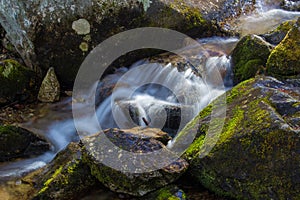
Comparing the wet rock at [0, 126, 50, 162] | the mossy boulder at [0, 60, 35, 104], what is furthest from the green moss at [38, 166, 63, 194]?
the mossy boulder at [0, 60, 35, 104]

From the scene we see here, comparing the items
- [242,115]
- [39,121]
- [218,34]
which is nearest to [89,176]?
[242,115]

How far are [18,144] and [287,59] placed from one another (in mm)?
4729

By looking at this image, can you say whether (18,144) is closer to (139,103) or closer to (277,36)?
(139,103)

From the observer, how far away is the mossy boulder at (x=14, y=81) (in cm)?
677

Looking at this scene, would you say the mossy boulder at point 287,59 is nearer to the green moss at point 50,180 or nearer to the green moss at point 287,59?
the green moss at point 287,59

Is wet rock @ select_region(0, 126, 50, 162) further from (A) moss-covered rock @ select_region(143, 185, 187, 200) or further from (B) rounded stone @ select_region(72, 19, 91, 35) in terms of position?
(A) moss-covered rock @ select_region(143, 185, 187, 200)

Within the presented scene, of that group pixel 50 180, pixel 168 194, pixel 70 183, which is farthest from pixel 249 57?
pixel 50 180

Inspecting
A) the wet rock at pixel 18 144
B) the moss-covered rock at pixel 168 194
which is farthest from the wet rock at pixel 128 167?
the wet rock at pixel 18 144

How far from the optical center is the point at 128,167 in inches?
145

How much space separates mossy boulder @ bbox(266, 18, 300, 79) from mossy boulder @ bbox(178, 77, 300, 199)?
26.3 inches

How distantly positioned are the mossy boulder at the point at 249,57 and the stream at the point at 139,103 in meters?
0.29

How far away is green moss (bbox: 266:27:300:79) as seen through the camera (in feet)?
15.7

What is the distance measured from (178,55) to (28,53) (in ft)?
Answer: 11.2

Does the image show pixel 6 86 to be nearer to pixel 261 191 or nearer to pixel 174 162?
pixel 174 162
